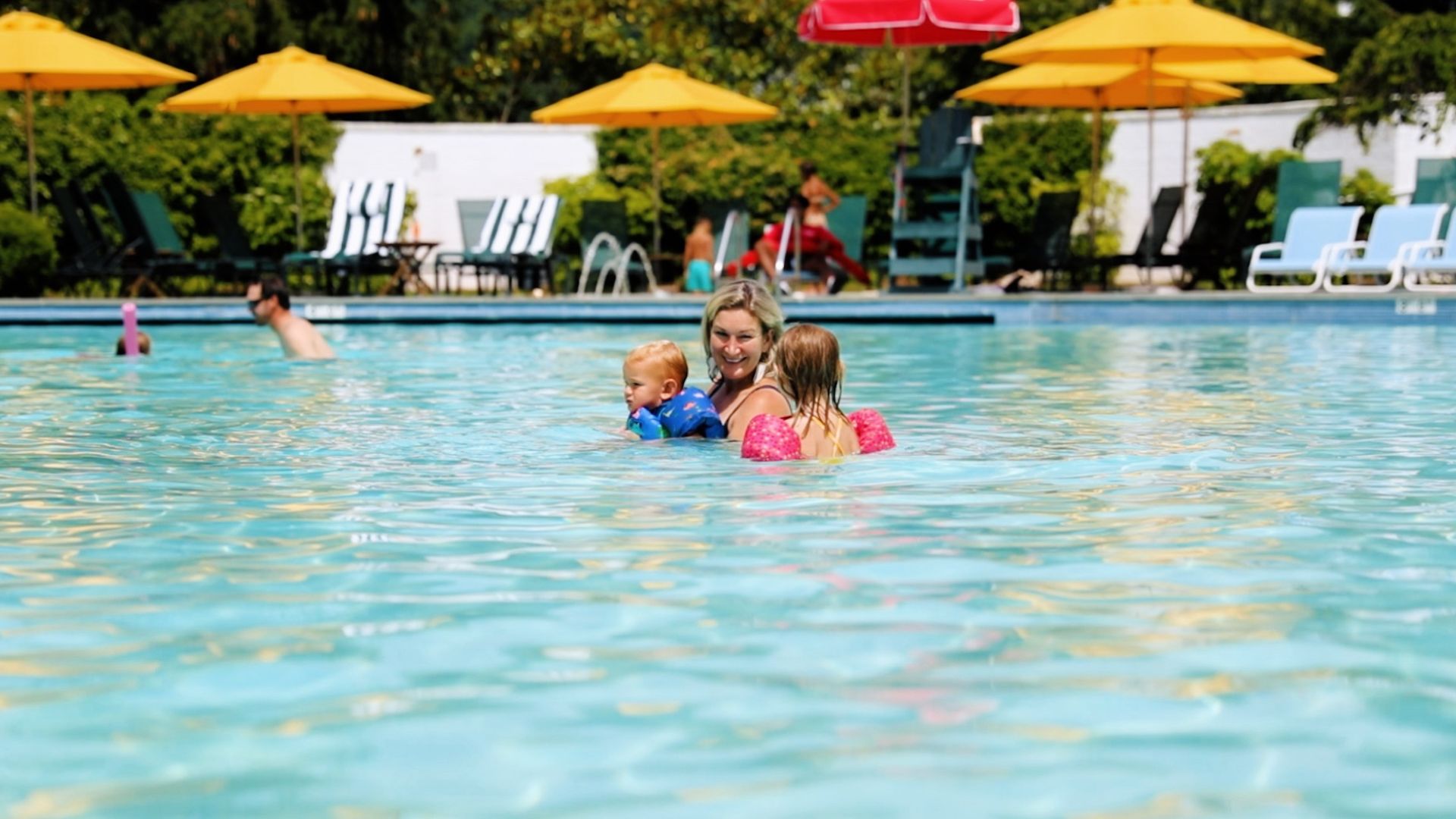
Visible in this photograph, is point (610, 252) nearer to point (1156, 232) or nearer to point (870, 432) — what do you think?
point (1156, 232)

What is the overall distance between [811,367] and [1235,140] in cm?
1694

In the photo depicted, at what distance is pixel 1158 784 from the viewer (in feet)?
8.95

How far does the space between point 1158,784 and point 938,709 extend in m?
0.48

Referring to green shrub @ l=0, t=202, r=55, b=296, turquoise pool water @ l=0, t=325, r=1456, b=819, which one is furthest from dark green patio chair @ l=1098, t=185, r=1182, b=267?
green shrub @ l=0, t=202, r=55, b=296

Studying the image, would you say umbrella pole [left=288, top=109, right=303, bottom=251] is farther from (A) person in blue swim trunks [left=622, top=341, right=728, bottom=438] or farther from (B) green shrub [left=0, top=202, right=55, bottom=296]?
(A) person in blue swim trunks [left=622, top=341, right=728, bottom=438]

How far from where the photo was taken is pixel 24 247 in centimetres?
1738

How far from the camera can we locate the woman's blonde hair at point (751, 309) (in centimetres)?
624

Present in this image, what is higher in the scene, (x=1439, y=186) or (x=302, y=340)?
(x=1439, y=186)

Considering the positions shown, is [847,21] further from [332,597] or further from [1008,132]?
[332,597]

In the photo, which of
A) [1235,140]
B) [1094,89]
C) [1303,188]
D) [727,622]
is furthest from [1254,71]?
[727,622]

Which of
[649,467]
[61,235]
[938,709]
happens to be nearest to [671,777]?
[938,709]

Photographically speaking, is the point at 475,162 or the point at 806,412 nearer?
the point at 806,412

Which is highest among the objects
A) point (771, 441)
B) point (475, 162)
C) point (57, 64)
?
point (57, 64)

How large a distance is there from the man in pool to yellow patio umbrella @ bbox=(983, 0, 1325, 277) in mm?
6221
